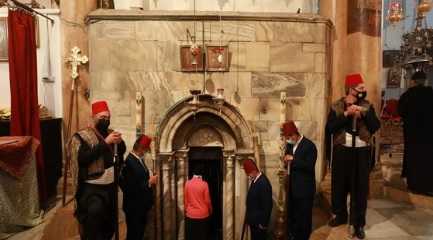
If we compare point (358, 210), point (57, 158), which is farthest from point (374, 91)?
point (57, 158)

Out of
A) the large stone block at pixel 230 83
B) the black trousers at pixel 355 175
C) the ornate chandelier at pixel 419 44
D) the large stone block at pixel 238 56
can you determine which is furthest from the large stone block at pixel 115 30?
the ornate chandelier at pixel 419 44

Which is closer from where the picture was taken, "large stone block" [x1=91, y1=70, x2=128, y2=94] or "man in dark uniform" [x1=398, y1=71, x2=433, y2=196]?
"man in dark uniform" [x1=398, y1=71, x2=433, y2=196]

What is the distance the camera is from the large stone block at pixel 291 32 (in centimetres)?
568

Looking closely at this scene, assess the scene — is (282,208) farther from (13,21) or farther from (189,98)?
(13,21)

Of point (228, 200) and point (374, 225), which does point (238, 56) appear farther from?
point (374, 225)

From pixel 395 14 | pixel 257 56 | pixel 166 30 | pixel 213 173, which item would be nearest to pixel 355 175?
pixel 257 56

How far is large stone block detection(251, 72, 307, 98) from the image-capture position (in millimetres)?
5750

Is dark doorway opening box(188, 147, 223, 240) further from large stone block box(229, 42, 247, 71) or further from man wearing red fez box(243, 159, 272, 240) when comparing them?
man wearing red fez box(243, 159, 272, 240)

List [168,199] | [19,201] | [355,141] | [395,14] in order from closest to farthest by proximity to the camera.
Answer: [355,141], [19,201], [168,199], [395,14]

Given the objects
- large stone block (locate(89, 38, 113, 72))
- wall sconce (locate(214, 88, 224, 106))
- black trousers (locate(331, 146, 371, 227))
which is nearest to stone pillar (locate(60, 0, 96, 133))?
large stone block (locate(89, 38, 113, 72))

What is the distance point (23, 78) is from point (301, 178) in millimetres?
4403

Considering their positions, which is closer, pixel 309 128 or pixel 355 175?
pixel 355 175

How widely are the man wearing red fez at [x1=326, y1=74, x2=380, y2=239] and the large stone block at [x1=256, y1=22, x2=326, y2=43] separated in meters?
1.78

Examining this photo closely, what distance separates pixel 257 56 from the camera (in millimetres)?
5711
